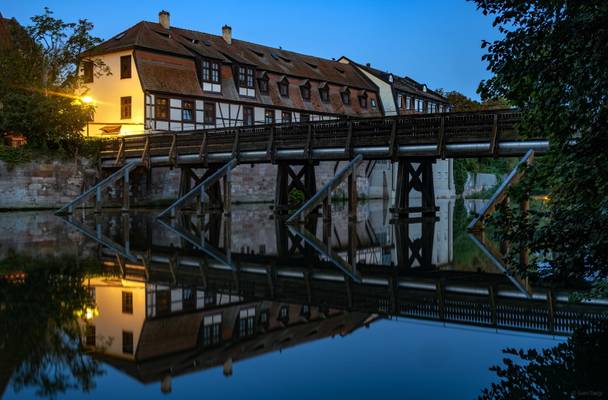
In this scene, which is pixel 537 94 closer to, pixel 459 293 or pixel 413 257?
pixel 459 293

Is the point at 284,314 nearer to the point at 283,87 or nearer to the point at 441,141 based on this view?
the point at 441,141

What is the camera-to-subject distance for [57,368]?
6270mm

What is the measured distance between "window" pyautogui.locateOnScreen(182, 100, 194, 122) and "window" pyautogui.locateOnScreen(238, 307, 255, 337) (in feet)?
104

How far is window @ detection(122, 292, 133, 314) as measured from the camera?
9111mm

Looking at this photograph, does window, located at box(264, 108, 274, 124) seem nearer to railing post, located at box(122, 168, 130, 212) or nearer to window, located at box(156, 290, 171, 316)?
railing post, located at box(122, 168, 130, 212)

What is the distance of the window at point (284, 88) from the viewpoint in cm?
4716

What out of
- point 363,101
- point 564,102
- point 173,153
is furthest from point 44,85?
point 564,102

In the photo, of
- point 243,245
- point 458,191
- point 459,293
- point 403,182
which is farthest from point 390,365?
point 458,191

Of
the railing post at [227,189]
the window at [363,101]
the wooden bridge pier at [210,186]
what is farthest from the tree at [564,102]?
the window at [363,101]

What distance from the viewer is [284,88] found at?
47.5 m

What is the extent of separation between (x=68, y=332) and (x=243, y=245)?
10733 millimetres

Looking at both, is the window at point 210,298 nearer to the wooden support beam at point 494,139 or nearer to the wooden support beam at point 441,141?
the wooden support beam at point 494,139

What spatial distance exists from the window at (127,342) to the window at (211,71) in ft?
113

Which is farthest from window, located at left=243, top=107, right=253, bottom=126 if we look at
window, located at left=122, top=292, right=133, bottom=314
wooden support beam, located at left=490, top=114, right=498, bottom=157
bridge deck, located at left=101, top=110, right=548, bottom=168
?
window, located at left=122, top=292, right=133, bottom=314
